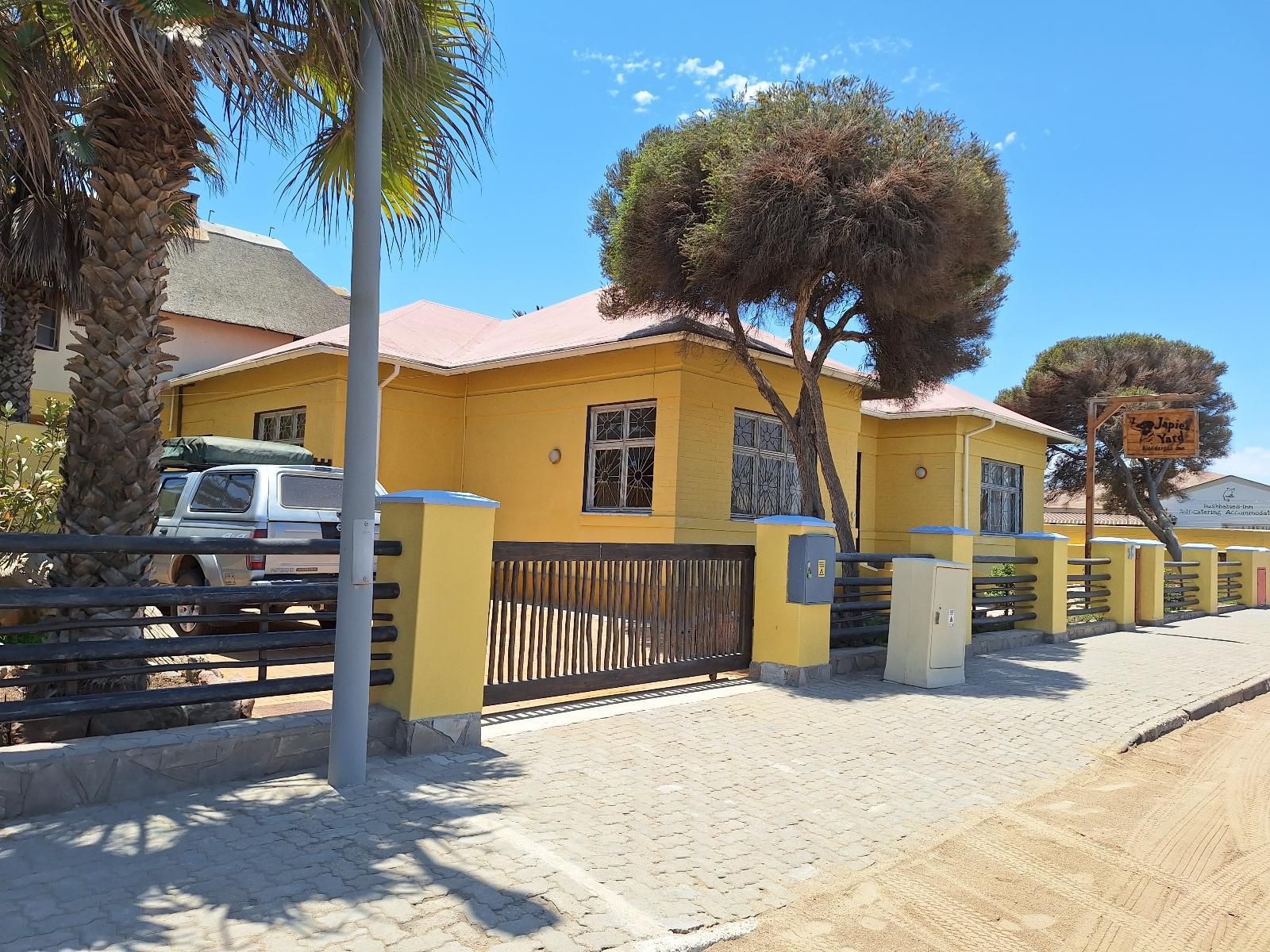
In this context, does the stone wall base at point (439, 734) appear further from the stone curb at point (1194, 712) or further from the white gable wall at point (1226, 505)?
the white gable wall at point (1226, 505)

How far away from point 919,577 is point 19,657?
24.8 ft

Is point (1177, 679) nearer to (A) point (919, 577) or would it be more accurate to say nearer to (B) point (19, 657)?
(A) point (919, 577)

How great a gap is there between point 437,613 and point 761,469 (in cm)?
978

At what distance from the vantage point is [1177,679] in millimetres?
10383

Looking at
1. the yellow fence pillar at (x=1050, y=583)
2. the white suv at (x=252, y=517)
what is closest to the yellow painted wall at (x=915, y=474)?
Answer: the yellow fence pillar at (x=1050, y=583)

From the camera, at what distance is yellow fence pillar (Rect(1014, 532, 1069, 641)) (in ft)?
43.3

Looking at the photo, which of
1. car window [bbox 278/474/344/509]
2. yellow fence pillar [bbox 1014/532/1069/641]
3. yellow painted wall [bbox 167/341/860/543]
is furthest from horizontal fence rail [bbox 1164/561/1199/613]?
car window [bbox 278/474/344/509]

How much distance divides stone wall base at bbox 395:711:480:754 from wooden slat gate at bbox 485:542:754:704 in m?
0.65

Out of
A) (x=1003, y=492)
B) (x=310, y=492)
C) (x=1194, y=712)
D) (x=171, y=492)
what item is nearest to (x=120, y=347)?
(x=310, y=492)

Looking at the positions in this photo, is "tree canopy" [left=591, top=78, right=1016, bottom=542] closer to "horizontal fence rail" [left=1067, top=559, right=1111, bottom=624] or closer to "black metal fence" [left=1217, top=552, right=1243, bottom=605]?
"horizontal fence rail" [left=1067, top=559, right=1111, bottom=624]

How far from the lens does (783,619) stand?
8781 mm

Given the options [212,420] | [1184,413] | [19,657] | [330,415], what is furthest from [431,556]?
[1184,413]

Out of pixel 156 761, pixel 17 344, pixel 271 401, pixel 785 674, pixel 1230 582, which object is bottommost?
pixel 785 674

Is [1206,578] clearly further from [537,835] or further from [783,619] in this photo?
[537,835]
